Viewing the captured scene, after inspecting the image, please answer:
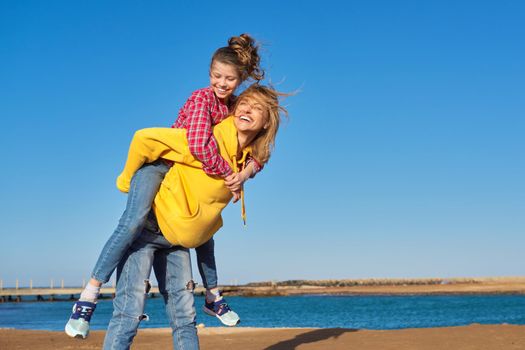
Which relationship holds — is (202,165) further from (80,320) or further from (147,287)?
(80,320)

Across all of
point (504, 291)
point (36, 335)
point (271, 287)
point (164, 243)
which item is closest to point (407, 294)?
point (504, 291)

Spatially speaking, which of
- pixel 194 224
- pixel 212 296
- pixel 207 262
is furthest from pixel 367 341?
pixel 194 224

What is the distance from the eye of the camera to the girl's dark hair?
464cm

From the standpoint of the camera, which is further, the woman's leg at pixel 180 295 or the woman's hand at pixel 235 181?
the woman's leg at pixel 180 295

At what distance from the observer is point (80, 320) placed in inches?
175

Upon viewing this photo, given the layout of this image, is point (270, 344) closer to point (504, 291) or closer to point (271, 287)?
point (504, 291)

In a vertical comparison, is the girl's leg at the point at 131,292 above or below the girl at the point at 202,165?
below

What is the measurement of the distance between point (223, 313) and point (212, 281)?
0.88 feet

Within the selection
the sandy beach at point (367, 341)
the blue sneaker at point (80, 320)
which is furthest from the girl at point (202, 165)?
the sandy beach at point (367, 341)

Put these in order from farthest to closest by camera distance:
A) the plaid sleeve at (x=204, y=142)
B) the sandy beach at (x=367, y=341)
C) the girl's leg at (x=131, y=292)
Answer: the sandy beach at (x=367, y=341) → the girl's leg at (x=131, y=292) → the plaid sleeve at (x=204, y=142)

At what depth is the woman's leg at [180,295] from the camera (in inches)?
192

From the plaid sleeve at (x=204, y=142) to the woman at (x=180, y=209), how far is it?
10cm

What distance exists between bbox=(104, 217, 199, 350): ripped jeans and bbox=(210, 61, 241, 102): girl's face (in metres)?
1.03

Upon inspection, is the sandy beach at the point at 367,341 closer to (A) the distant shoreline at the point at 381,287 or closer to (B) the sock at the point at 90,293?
(B) the sock at the point at 90,293
